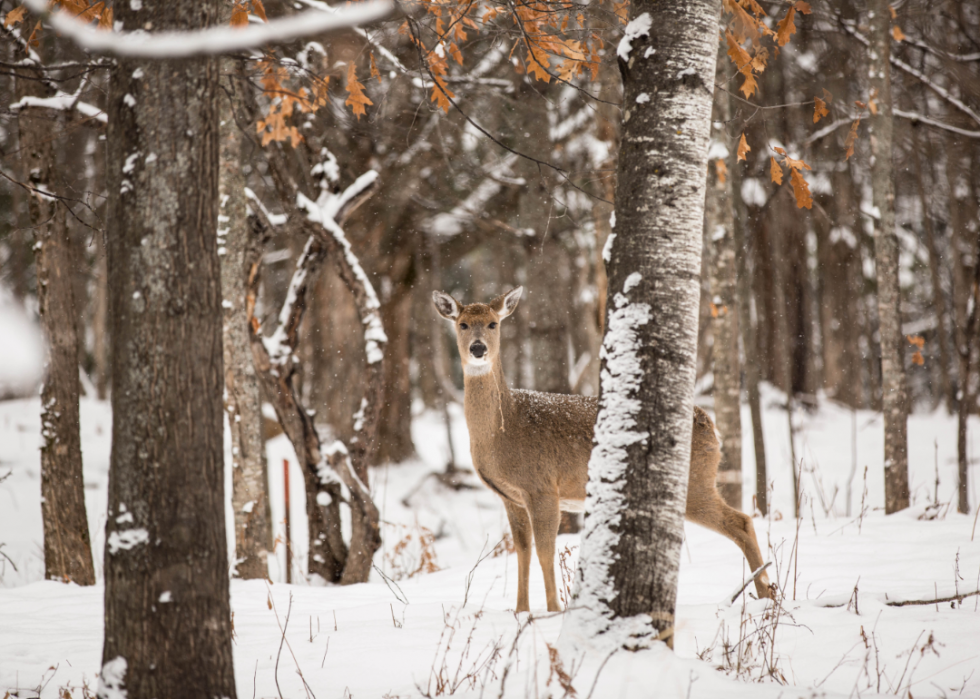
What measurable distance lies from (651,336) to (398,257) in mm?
11051

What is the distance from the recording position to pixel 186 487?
2822mm

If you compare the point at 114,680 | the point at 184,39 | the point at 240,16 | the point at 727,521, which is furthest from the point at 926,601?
the point at 240,16

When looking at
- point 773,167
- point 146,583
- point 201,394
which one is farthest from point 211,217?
point 773,167

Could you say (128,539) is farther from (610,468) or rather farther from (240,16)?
(240,16)

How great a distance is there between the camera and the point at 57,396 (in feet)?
22.0

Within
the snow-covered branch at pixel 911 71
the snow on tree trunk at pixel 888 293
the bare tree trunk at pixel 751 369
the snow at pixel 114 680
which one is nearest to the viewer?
the snow at pixel 114 680

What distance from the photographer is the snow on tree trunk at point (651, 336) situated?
123 inches

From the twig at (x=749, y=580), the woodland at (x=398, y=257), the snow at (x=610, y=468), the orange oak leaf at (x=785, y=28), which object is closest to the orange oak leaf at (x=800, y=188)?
the woodland at (x=398, y=257)

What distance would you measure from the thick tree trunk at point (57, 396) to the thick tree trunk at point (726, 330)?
21.0 feet

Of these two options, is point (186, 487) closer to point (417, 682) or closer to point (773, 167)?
point (417, 682)

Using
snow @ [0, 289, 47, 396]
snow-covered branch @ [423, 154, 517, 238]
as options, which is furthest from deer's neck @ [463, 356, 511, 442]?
snow @ [0, 289, 47, 396]

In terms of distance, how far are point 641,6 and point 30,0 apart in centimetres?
242

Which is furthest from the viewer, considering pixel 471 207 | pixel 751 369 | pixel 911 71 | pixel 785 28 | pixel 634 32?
pixel 471 207

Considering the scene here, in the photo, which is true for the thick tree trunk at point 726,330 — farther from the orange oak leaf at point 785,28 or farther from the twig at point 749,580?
the twig at point 749,580
